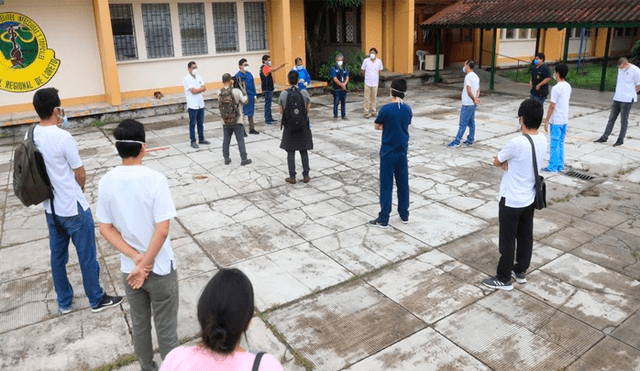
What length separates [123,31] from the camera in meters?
14.6

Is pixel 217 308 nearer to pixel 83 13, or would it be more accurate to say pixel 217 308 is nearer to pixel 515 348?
pixel 515 348

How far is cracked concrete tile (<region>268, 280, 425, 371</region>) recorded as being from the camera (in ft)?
13.2

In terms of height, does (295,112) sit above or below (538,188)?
above

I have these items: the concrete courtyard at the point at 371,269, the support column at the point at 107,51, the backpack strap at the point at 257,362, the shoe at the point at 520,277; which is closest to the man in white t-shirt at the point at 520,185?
the shoe at the point at 520,277

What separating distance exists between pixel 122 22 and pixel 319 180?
963 centimetres

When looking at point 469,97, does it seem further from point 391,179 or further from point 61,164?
point 61,164

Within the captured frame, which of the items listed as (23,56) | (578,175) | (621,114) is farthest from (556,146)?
(23,56)

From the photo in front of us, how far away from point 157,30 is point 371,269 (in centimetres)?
1248

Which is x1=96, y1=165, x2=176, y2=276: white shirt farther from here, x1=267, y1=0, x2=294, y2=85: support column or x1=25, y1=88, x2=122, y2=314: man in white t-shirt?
x1=267, y1=0, x2=294, y2=85: support column

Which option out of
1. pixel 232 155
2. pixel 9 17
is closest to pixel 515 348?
pixel 232 155

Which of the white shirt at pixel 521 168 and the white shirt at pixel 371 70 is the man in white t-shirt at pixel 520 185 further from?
the white shirt at pixel 371 70

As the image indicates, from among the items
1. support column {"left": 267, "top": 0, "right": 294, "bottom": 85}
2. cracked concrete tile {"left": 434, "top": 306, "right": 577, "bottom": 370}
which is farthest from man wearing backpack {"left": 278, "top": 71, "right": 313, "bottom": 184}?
support column {"left": 267, "top": 0, "right": 294, "bottom": 85}

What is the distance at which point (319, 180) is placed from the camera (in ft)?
27.5

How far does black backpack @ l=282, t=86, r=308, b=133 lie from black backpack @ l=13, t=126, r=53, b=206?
13.3ft
